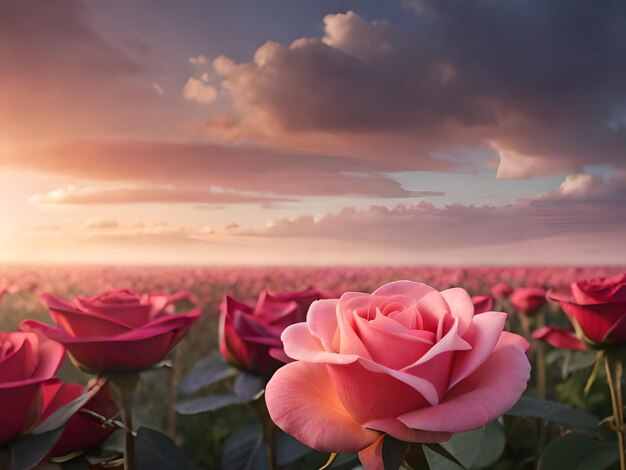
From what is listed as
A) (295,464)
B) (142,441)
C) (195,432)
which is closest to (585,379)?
(295,464)

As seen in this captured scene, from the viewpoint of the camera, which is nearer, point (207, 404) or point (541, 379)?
point (207, 404)

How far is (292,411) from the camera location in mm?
225

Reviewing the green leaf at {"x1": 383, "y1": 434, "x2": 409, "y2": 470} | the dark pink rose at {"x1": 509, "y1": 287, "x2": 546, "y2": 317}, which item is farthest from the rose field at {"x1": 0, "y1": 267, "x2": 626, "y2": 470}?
the dark pink rose at {"x1": 509, "y1": 287, "x2": 546, "y2": 317}

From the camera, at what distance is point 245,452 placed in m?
0.46

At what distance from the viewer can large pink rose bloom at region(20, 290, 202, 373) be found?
32cm

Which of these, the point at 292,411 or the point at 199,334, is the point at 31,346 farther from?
the point at 199,334

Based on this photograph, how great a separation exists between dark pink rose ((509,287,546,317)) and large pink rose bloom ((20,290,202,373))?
51cm

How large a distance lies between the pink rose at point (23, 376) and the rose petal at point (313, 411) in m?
0.12

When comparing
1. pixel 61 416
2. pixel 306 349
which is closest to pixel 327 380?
pixel 306 349

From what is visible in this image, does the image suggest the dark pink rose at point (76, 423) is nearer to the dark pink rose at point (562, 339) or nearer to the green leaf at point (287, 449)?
the green leaf at point (287, 449)

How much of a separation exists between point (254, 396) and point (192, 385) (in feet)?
0.22

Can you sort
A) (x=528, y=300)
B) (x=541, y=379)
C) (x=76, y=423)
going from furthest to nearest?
(x=528, y=300), (x=541, y=379), (x=76, y=423)

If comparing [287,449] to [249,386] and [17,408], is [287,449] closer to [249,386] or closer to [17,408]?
[249,386]

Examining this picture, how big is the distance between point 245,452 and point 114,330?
158 millimetres
